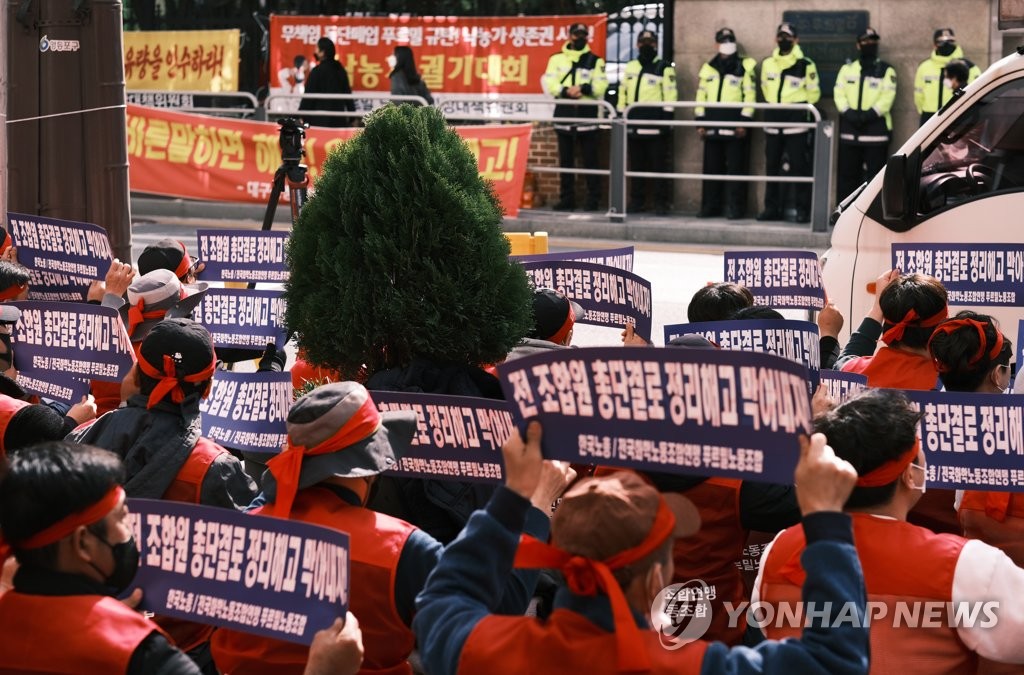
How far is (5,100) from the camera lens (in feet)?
26.8

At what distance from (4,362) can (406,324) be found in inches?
81.5

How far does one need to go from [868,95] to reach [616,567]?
49.4 feet

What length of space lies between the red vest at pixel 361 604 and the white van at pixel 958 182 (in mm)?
5308

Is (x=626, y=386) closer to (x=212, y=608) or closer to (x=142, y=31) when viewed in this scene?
(x=212, y=608)

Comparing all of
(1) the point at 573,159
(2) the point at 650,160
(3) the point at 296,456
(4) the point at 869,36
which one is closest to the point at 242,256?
(3) the point at 296,456

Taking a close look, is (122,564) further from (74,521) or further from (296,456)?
(296,456)

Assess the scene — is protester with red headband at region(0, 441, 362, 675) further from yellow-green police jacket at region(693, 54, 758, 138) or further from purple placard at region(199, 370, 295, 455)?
yellow-green police jacket at region(693, 54, 758, 138)

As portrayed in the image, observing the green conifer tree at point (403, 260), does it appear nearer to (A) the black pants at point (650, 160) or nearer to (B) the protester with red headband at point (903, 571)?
(B) the protester with red headband at point (903, 571)

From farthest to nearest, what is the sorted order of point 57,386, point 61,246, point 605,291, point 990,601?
point 61,246 → point 605,291 → point 57,386 → point 990,601

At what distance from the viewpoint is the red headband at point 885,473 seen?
11.5 feet

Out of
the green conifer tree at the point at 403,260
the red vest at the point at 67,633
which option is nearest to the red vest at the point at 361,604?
the red vest at the point at 67,633

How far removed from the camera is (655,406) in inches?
121

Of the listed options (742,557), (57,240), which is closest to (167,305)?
(57,240)

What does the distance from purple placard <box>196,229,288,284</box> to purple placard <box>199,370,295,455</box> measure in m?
2.12
